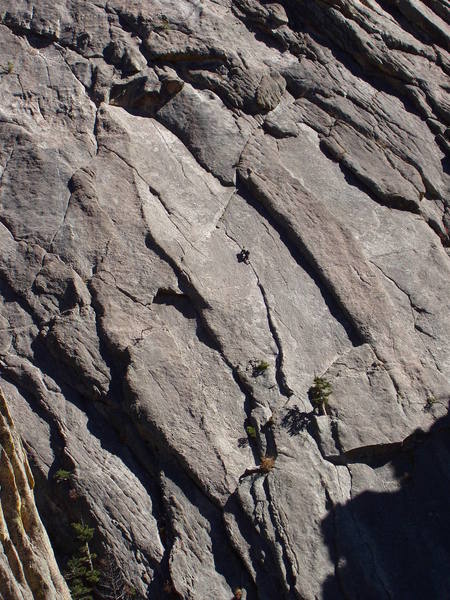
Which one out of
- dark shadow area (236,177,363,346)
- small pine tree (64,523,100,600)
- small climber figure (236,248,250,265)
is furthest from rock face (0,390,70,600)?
dark shadow area (236,177,363,346)

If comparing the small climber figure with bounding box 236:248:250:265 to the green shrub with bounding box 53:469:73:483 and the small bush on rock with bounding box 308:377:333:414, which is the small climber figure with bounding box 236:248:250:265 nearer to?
the small bush on rock with bounding box 308:377:333:414

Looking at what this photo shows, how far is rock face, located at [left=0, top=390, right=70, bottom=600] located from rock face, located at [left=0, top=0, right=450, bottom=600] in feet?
5.22

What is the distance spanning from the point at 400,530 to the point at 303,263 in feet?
17.2

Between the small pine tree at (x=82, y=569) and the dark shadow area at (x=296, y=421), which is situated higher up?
the dark shadow area at (x=296, y=421)

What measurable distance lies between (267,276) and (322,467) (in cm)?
384

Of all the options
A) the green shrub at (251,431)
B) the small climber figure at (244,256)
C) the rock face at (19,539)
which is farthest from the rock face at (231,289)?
the rock face at (19,539)

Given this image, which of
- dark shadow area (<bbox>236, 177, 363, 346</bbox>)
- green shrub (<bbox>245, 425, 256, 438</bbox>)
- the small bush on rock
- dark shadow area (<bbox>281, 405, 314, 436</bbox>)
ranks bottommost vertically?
green shrub (<bbox>245, 425, 256, 438</bbox>)

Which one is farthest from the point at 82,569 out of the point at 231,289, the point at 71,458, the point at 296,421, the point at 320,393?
the point at 231,289

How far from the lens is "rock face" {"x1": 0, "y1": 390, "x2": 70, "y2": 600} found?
356 inches

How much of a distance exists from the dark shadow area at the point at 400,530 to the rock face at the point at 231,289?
0.11 feet

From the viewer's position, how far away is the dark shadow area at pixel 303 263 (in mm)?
13539

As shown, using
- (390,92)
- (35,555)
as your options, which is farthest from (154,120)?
(35,555)

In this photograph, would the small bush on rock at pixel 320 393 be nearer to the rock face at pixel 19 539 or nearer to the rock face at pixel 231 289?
the rock face at pixel 231 289

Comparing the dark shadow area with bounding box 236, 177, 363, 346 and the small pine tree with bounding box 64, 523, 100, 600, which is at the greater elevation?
the dark shadow area with bounding box 236, 177, 363, 346
